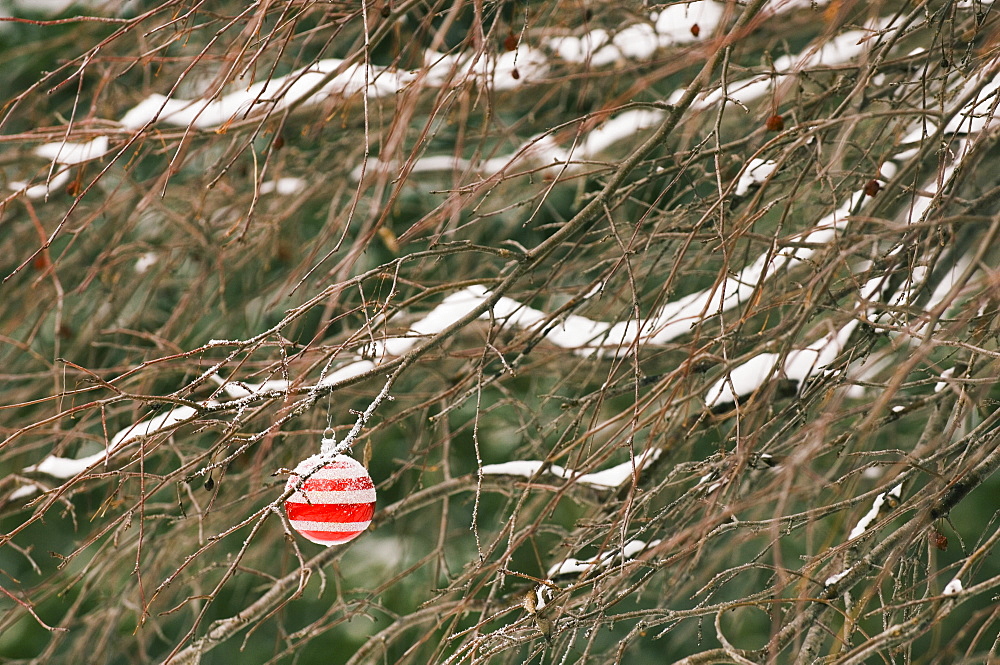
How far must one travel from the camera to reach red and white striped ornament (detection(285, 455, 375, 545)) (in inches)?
85.7

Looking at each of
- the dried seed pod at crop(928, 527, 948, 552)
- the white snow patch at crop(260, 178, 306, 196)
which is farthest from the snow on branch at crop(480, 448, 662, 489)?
the white snow patch at crop(260, 178, 306, 196)

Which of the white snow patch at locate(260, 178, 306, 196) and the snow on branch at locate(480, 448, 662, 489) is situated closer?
the snow on branch at locate(480, 448, 662, 489)

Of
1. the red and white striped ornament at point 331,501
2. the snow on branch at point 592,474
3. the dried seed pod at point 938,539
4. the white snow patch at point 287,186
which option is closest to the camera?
the red and white striped ornament at point 331,501

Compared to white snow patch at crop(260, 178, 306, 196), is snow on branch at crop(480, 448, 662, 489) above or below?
below

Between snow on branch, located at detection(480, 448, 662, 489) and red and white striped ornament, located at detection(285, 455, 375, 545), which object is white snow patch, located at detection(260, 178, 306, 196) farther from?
red and white striped ornament, located at detection(285, 455, 375, 545)

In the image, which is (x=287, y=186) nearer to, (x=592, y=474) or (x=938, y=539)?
(x=592, y=474)

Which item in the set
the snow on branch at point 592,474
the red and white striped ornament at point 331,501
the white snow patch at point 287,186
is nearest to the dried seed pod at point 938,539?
the snow on branch at point 592,474

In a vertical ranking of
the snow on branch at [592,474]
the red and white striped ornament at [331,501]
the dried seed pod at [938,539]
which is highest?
the red and white striped ornament at [331,501]

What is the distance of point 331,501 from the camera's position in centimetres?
218

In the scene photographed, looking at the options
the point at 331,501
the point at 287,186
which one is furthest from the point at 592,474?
the point at 287,186

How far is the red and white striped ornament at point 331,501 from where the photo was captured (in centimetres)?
218

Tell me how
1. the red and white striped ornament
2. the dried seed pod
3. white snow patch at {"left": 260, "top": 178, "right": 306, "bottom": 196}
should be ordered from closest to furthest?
the red and white striped ornament, the dried seed pod, white snow patch at {"left": 260, "top": 178, "right": 306, "bottom": 196}

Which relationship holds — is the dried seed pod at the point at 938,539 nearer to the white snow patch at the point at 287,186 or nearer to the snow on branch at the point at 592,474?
the snow on branch at the point at 592,474

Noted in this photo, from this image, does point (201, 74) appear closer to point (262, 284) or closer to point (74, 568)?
point (262, 284)
